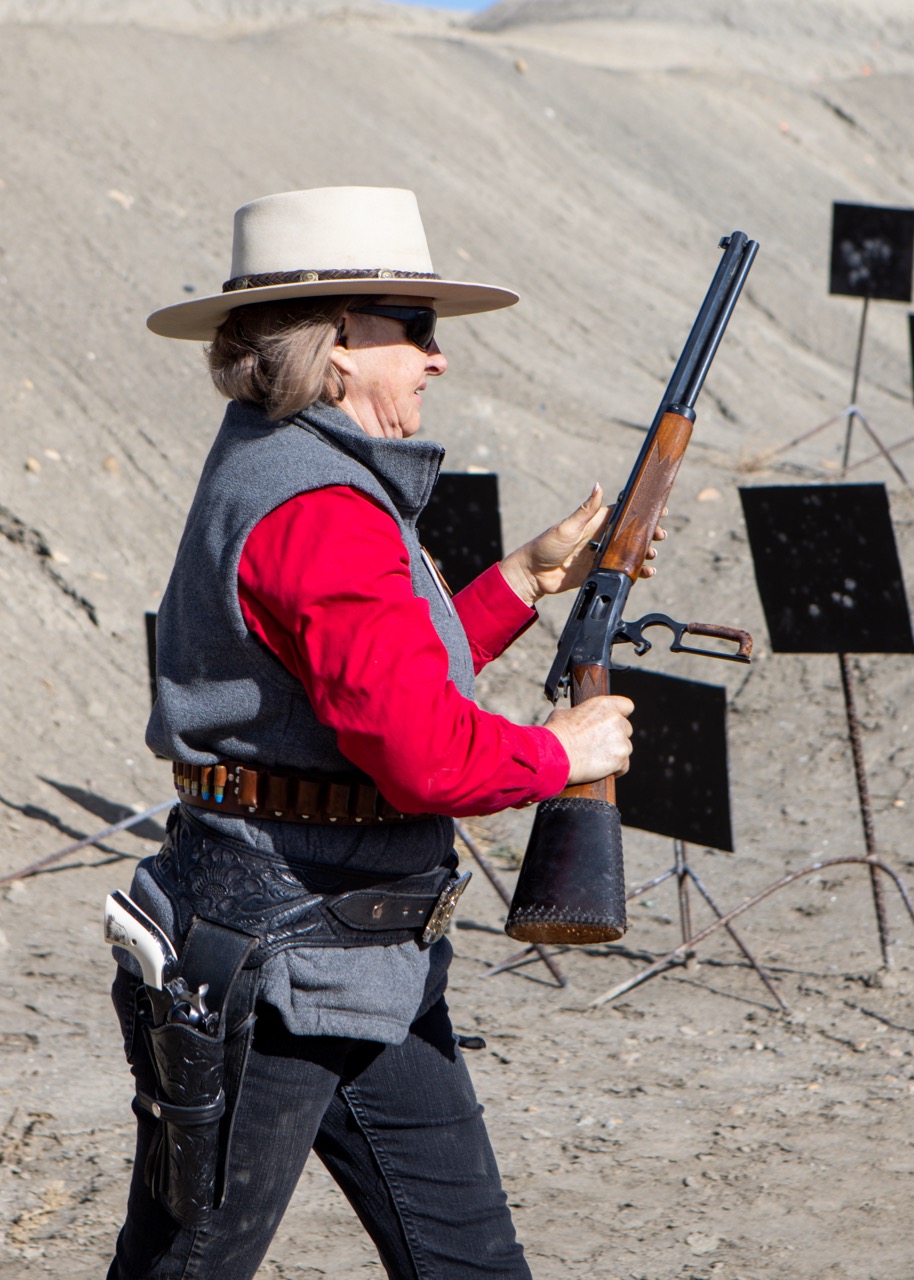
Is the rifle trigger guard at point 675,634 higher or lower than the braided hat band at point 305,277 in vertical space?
lower

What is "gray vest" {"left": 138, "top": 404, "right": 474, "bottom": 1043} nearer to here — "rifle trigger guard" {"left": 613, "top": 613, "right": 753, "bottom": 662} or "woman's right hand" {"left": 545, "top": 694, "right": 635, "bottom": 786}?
"woman's right hand" {"left": 545, "top": 694, "right": 635, "bottom": 786}

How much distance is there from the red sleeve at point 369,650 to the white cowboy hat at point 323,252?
35 cm

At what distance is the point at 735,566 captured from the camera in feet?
29.3

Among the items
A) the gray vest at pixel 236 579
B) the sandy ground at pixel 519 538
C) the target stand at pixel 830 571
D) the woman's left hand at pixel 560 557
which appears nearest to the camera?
the gray vest at pixel 236 579

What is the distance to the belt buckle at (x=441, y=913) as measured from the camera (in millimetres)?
2107

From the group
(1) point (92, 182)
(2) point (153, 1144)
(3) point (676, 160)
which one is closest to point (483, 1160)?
(2) point (153, 1144)

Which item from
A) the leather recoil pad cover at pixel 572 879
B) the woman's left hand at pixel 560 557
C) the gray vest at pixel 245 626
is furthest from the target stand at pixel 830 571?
the gray vest at pixel 245 626

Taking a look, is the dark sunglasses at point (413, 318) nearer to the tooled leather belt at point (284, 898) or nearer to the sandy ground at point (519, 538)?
the tooled leather belt at point (284, 898)

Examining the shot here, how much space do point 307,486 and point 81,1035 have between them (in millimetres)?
3056

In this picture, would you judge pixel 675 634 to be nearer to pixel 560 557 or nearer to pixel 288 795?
pixel 560 557

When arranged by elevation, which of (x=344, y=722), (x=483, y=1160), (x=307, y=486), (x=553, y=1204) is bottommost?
(x=553, y=1204)

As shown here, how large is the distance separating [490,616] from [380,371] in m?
0.74

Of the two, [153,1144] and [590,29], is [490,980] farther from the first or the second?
[590,29]

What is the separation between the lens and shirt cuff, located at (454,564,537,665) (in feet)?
8.81
